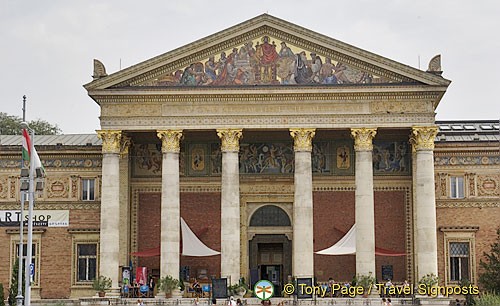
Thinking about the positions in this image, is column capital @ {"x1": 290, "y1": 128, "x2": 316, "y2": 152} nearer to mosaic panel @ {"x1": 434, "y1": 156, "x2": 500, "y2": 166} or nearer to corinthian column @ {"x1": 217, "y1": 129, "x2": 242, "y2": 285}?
corinthian column @ {"x1": 217, "y1": 129, "x2": 242, "y2": 285}

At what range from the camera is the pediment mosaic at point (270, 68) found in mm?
46750

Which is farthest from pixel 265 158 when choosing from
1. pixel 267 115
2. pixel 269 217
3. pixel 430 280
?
pixel 430 280

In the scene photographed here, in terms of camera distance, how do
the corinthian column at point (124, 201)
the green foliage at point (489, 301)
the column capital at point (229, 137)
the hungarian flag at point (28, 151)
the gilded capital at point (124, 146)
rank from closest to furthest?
the hungarian flag at point (28, 151)
the green foliage at point (489, 301)
the column capital at point (229, 137)
the gilded capital at point (124, 146)
the corinthian column at point (124, 201)

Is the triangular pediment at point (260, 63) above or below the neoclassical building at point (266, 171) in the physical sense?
above

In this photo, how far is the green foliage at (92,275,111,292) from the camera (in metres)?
45.6

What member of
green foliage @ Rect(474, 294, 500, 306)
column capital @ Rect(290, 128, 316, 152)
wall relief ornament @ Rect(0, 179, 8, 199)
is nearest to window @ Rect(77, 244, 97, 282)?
wall relief ornament @ Rect(0, 179, 8, 199)

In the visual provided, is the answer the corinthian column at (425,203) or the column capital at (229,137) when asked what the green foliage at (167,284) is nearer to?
the column capital at (229,137)

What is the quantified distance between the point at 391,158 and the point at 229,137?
10749 millimetres

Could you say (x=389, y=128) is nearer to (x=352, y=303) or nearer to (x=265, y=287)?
(x=352, y=303)

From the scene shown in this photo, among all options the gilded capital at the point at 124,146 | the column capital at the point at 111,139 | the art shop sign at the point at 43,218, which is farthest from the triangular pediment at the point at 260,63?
the art shop sign at the point at 43,218

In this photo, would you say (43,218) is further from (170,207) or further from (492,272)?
(492,272)

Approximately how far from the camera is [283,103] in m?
47.0

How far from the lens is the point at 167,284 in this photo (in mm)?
45531

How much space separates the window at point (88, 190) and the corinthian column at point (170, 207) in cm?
720
